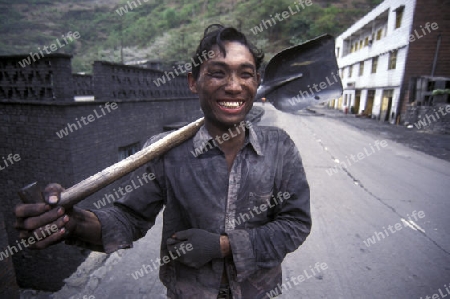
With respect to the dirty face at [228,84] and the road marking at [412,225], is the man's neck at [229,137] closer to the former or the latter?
the dirty face at [228,84]

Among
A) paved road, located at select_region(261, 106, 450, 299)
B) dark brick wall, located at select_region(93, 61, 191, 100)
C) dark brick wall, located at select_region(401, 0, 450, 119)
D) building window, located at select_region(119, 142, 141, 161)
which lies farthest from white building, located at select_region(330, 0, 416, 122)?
building window, located at select_region(119, 142, 141, 161)

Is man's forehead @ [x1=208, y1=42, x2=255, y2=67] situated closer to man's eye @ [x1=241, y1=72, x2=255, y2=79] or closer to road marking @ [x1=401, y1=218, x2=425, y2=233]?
man's eye @ [x1=241, y1=72, x2=255, y2=79]

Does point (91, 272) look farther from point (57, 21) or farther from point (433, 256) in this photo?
point (57, 21)

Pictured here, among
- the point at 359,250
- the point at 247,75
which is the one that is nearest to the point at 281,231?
the point at 247,75

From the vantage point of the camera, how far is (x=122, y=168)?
1.25m

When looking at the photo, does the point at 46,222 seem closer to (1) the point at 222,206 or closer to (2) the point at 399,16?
(1) the point at 222,206

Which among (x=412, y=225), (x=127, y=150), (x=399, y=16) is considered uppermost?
(x=399, y=16)

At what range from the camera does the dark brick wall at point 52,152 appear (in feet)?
14.2

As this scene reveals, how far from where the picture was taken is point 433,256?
326 centimetres

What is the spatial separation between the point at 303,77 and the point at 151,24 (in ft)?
289

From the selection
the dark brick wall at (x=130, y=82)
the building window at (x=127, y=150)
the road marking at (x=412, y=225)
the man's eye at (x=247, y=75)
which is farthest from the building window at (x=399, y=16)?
the man's eye at (x=247, y=75)

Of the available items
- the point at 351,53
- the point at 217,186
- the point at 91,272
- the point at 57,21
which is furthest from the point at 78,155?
the point at 57,21

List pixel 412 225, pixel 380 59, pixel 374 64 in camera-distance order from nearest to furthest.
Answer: pixel 412 225 < pixel 380 59 < pixel 374 64

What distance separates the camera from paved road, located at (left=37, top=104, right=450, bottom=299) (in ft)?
8.92
